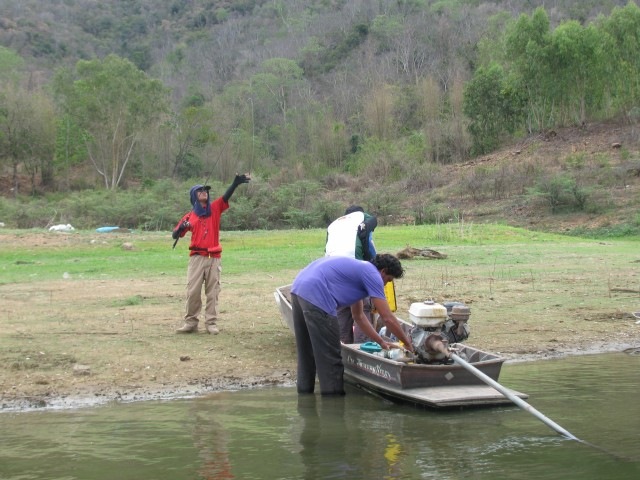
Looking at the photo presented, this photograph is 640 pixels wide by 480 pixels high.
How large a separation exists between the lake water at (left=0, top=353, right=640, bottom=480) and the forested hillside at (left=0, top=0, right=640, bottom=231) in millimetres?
28277

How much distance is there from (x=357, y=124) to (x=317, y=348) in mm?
59917

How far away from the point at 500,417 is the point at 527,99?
152ft

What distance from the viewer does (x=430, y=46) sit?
84625mm

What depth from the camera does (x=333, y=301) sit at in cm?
915

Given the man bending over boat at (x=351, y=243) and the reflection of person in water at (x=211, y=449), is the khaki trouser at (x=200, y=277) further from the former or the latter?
the reflection of person in water at (x=211, y=449)

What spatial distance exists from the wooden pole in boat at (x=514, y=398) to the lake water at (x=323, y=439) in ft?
0.39

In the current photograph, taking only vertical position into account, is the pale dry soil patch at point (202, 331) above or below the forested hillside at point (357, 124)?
below

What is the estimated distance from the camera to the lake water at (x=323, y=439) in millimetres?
7379

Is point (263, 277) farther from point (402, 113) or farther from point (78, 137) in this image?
point (402, 113)

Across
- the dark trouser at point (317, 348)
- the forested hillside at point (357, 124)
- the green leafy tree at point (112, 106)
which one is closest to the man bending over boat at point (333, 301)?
the dark trouser at point (317, 348)

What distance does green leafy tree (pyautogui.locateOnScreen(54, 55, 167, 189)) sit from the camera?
5712 centimetres

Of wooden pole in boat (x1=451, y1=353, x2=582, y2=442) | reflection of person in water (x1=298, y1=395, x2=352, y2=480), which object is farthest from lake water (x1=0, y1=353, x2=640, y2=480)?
wooden pole in boat (x1=451, y1=353, x2=582, y2=442)

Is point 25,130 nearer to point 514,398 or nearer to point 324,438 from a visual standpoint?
point 324,438

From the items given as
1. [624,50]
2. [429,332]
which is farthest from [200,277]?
[624,50]
